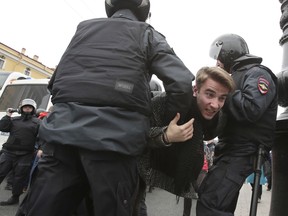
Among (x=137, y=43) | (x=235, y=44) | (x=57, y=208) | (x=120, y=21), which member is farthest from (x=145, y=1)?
(x=57, y=208)

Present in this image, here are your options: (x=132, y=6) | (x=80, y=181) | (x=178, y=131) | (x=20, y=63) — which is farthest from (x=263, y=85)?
(x=20, y=63)

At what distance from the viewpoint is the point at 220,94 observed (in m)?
1.98

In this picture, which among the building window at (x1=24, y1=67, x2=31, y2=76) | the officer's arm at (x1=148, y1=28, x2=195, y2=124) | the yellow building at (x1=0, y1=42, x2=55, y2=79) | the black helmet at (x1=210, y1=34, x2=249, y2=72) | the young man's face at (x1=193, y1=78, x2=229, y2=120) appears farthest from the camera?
the building window at (x1=24, y1=67, x2=31, y2=76)

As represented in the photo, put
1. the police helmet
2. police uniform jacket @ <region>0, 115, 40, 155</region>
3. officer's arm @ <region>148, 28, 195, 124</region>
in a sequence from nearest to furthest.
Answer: officer's arm @ <region>148, 28, 195, 124</region>, the police helmet, police uniform jacket @ <region>0, 115, 40, 155</region>

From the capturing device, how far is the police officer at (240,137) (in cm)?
204

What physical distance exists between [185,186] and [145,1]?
119 centimetres

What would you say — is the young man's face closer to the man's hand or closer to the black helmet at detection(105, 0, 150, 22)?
the man's hand

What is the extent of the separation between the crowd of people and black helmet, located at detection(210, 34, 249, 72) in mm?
455

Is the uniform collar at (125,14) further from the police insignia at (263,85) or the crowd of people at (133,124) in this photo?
the police insignia at (263,85)

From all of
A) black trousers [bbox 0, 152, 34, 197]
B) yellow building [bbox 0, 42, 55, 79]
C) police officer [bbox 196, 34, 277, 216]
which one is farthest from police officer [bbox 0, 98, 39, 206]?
yellow building [bbox 0, 42, 55, 79]

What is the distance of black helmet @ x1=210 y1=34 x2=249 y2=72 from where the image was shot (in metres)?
2.70

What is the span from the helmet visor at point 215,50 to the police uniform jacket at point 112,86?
109 cm

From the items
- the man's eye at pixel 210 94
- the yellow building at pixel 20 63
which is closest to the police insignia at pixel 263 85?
the man's eye at pixel 210 94

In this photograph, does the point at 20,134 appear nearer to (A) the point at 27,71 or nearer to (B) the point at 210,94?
(B) the point at 210,94
